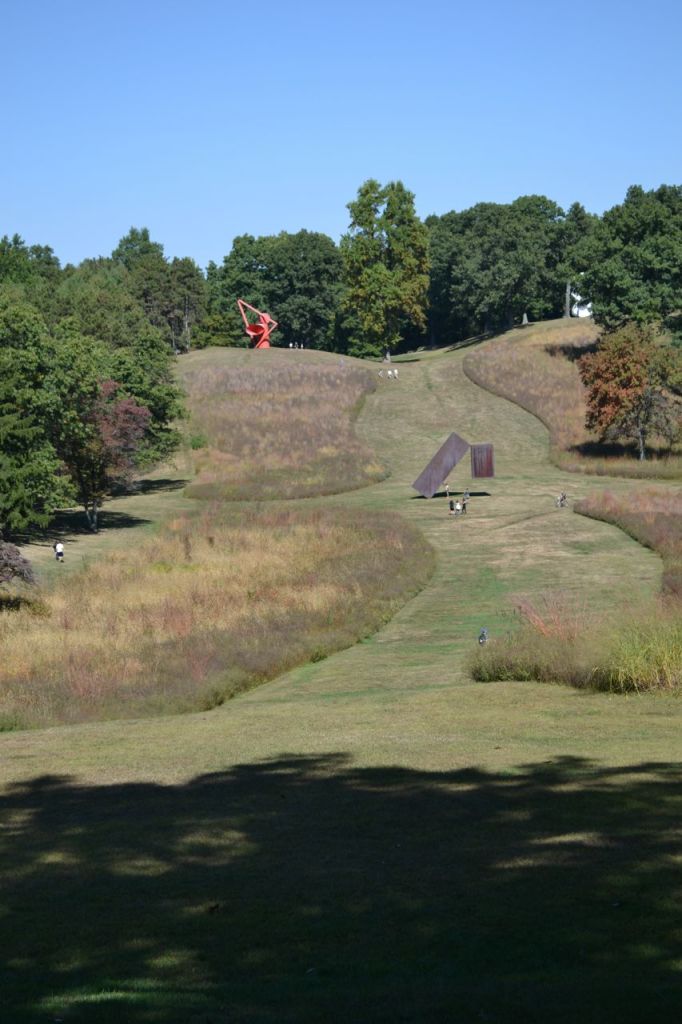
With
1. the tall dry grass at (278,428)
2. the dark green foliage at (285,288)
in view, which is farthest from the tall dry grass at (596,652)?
the dark green foliage at (285,288)

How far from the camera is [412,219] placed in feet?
430

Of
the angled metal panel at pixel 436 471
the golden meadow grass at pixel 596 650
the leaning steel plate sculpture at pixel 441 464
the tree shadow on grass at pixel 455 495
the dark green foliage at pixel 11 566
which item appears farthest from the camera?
the tree shadow on grass at pixel 455 495

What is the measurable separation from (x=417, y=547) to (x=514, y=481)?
23.7 meters

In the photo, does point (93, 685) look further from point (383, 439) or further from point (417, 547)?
point (383, 439)

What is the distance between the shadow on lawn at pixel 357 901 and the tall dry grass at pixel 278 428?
5548 cm

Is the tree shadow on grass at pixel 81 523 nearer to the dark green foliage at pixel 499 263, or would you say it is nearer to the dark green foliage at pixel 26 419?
the dark green foliage at pixel 26 419

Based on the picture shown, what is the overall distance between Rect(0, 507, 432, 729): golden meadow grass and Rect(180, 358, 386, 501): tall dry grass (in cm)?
1738

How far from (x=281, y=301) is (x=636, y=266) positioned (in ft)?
200

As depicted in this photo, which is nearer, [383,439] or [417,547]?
[417,547]

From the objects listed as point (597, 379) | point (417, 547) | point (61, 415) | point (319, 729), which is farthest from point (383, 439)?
point (319, 729)

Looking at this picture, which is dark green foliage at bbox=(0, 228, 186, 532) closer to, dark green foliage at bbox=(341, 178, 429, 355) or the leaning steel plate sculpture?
the leaning steel plate sculpture

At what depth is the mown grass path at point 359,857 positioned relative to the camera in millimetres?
7484

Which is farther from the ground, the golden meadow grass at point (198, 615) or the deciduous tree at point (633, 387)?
the deciduous tree at point (633, 387)

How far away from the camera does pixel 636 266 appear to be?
98.0m
